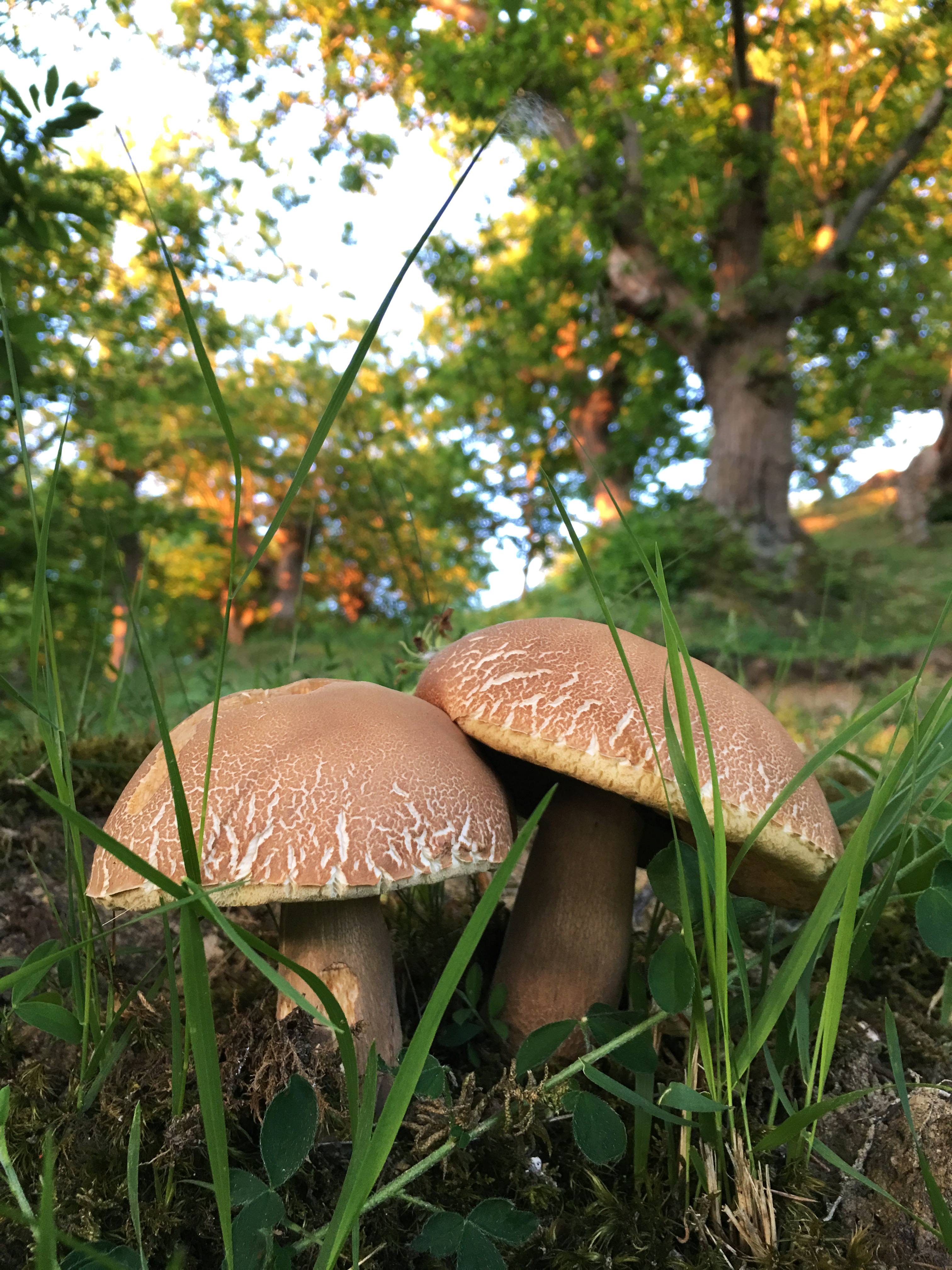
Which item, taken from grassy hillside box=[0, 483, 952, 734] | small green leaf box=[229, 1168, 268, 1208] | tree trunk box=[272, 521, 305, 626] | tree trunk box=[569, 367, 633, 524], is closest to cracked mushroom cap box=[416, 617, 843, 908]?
small green leaf box=[229, 1168, 268, 1208]

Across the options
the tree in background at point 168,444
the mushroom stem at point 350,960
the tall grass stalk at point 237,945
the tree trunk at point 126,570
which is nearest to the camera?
the tall grass stalk at point 237,945

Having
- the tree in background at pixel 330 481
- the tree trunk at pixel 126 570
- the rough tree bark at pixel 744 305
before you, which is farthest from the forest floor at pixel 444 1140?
the tree in background at pixel 330 481

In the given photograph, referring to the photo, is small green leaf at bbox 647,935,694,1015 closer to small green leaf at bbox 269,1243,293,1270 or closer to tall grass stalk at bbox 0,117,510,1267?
tall grass stalk at bbox 0,117,510,1267

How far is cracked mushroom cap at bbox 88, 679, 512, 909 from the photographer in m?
0.84

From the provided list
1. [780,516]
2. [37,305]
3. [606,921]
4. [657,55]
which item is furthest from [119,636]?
[657,55]

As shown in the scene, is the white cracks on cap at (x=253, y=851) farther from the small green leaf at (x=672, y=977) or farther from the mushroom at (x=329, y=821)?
the small green leaf at (x=672, y=977)

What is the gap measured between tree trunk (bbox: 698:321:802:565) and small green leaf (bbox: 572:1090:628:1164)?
7.97 meters

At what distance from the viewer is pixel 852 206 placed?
8461 mm

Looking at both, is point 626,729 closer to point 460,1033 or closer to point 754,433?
point 460,1033

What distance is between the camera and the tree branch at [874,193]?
7.65 meters

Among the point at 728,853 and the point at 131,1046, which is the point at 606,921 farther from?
the point at 131,1046

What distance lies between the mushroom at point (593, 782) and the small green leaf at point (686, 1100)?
30 centimetres

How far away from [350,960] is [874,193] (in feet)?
34.0

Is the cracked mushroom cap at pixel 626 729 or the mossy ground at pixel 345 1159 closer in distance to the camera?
the mossy ground at pixel 345 1159
